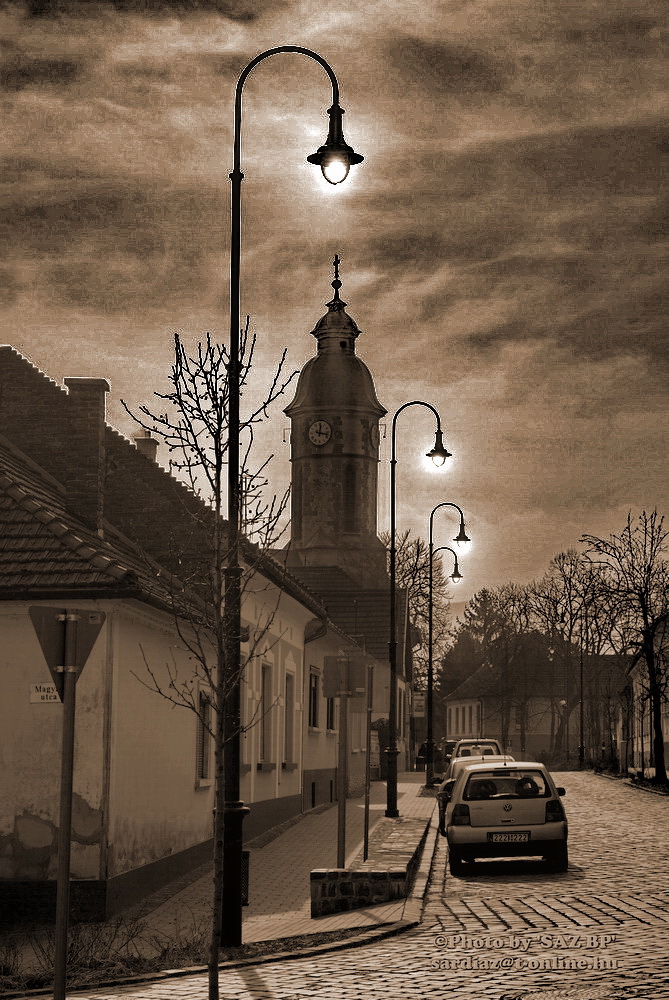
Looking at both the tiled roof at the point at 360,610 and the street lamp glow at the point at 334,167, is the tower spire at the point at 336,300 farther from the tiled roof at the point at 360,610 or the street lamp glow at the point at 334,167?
the street lamp glow at the point at 334,167

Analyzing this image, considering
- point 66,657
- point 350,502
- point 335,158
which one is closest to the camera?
point 66,657

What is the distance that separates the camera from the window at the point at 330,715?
37.5 metres

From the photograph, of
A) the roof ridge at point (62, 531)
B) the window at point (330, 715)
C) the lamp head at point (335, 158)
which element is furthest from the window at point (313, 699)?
the lamp head at point (335, 158)

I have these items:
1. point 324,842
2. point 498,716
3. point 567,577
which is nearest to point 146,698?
point 324,842

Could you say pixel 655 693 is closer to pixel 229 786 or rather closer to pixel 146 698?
pixel 146 698

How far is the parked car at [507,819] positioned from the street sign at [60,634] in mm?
11940

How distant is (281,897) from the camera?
17078 mm

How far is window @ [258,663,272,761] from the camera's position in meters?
26.9

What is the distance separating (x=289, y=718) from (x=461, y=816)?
1115 cm

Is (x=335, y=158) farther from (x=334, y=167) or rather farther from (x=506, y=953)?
(x=506, y=953)

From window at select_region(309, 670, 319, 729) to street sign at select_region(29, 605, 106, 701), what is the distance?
85.1 ft

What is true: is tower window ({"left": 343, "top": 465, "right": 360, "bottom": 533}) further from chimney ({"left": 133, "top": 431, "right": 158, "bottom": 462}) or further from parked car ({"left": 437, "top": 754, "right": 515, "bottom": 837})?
parked car ({"left": 437, "top": 754, "right": 515, "bottom": 837})

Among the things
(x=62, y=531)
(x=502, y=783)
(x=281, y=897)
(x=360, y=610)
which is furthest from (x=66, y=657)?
(x=360, y=610)

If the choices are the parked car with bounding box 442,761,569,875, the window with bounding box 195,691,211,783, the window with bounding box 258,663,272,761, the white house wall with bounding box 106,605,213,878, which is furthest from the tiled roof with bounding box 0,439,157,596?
the window with bounding box 258,663,272,761
